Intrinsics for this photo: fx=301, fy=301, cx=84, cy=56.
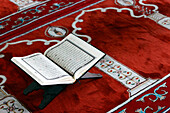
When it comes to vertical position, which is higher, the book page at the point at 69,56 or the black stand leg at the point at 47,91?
the book page at the point at 69,56

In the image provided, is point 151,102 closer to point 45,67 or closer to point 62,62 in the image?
point 62,62

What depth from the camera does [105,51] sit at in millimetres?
3547

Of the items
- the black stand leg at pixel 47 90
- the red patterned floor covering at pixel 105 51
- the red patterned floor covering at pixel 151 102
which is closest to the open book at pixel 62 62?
the black stand leg at pixel 47 90

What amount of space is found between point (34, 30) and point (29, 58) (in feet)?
3.54

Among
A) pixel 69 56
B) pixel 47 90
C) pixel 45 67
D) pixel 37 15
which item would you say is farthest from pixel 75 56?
pixel 37 15

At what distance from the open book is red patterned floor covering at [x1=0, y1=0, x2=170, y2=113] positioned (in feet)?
0.84

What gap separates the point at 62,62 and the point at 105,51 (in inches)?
27.9

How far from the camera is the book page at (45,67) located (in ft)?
9.27

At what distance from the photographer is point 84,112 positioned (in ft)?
9.18

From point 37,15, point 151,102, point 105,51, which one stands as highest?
point 37,15

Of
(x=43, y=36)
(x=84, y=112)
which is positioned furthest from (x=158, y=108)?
(x=43, y=36)

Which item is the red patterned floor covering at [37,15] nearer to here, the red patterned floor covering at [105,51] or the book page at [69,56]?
the red patterned floor covering at [105,51]

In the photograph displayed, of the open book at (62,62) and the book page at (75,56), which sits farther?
the book page at (75,56)

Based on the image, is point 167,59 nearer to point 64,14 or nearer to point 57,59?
point 57,59
